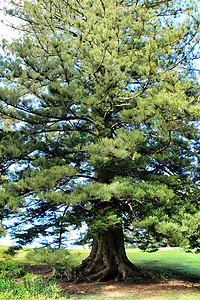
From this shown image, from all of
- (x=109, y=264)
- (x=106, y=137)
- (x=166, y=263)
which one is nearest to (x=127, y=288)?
(x=109, y=264)

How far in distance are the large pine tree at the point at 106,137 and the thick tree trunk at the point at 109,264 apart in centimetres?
2

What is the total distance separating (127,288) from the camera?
4.40m

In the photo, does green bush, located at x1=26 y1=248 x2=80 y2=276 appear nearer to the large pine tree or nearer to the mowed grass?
the large pine tree

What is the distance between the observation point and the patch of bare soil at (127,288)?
4020 millimetres

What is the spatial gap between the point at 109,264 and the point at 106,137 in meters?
2.83

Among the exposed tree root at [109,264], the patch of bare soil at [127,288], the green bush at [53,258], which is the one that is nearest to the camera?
the green bush at [53,258]

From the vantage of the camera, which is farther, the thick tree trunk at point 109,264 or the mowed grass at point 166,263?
the mowed grass at point 166,263

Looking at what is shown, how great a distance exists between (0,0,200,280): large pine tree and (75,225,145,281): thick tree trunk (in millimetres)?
21

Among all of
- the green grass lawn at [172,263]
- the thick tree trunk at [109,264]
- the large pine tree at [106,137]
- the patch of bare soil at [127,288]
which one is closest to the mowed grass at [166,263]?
the green grass lawn at [172,263]

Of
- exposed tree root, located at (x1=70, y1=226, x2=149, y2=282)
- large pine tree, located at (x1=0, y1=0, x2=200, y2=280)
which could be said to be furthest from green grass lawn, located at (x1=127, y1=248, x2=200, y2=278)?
large pine tree, located at (x1=0, y1=0, x2=200, y2=280)

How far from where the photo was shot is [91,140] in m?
4.74

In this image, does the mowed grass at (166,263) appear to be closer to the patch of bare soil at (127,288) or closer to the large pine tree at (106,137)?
the patch of bare soil at (127,288)

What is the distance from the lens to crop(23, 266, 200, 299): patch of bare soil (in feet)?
13.2

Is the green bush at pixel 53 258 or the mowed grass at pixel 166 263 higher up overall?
the green bush at pixel 53 258
